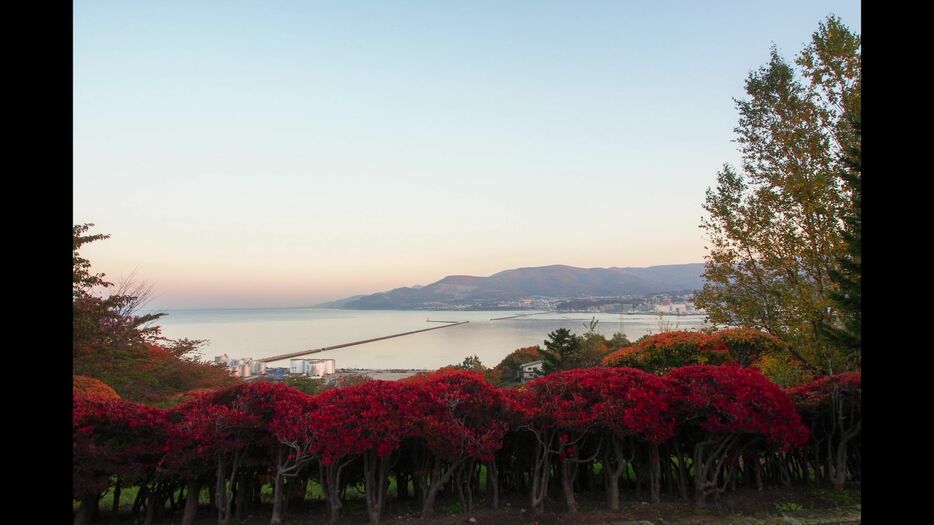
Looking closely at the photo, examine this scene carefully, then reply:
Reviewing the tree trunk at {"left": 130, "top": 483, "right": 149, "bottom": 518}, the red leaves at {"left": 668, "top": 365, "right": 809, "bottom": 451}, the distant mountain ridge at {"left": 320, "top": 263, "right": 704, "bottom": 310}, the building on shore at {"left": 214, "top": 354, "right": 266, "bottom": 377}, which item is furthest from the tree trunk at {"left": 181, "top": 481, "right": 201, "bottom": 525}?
the distant mountain ridge at {"left": 320, "top": 263, "right": 704, "bottom": 310}

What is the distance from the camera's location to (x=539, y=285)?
2312 inches

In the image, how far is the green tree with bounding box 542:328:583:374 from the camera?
14133 millimetres

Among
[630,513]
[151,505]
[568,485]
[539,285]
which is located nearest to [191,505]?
[151,505]

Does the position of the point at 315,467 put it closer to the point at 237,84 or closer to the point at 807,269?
the point at 807,269

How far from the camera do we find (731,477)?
4.61m

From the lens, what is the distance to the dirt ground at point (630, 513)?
13.3ft

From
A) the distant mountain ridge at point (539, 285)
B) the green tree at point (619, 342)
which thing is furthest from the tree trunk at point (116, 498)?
the distant mountain ridge at point (539, 285)

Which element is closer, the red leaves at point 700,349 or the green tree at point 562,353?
the red leaves at point 700,349

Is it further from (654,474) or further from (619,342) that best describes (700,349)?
(619,342)

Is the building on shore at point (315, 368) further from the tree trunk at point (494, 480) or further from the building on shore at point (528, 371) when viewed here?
the tree trunk at point (494, 480)

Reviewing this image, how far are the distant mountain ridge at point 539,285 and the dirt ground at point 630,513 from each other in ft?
146

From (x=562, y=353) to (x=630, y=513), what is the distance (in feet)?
33.0
